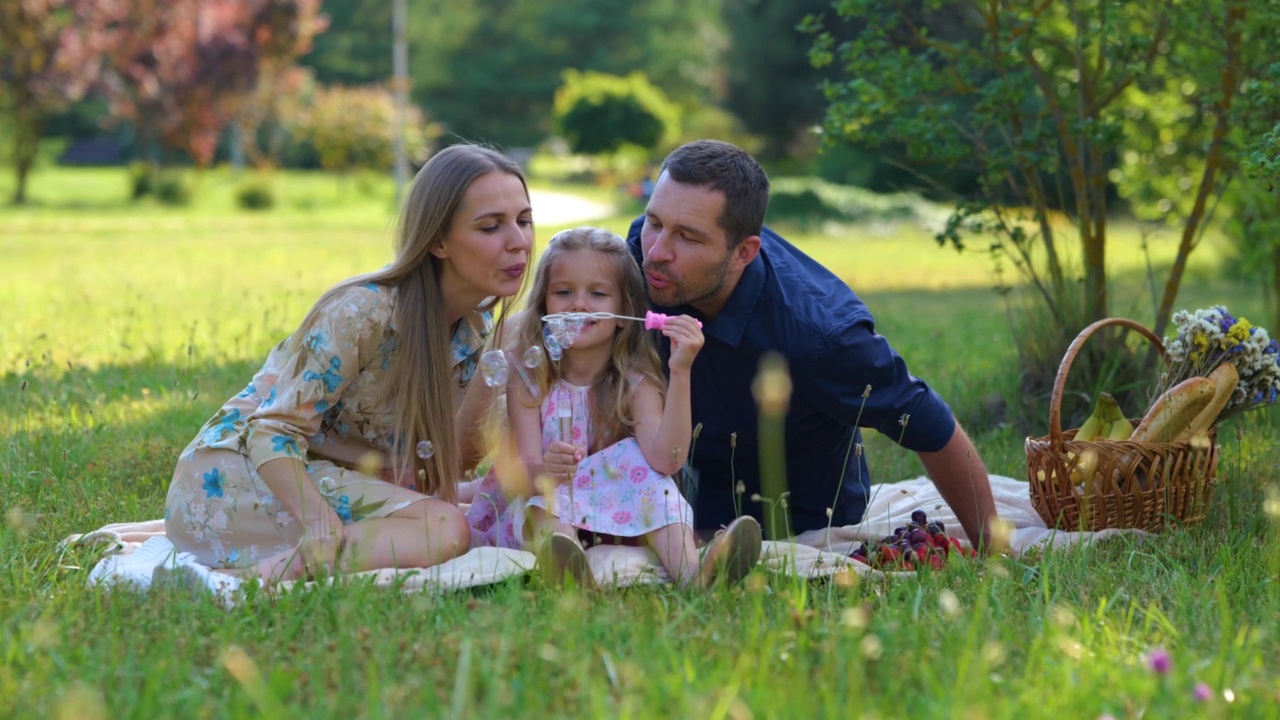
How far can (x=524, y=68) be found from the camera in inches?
2108

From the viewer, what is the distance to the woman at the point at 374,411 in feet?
12.0

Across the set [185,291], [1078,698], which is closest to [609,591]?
[1078,698]

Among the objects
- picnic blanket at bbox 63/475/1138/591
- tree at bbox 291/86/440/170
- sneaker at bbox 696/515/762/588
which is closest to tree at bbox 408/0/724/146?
tree at bbox 291/86/440/170

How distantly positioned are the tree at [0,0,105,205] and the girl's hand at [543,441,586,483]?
77.1 ft

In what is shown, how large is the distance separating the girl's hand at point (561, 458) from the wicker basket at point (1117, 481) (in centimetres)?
150

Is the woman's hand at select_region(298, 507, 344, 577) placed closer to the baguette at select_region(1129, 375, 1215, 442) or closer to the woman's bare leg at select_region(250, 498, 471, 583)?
the woman's bare leg at select_region(250, 498, 471, 583)

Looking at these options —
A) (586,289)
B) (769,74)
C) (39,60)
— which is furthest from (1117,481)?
(769,74)

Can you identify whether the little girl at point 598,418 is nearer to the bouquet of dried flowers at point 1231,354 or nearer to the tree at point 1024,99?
the bouquet of dried flowers at point 1231,354

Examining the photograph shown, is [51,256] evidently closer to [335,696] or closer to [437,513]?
[437,513]

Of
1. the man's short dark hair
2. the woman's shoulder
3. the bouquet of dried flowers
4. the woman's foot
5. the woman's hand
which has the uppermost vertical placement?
the man's short dark hair

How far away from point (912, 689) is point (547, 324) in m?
1.67

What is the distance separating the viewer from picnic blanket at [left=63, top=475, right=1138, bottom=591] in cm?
333

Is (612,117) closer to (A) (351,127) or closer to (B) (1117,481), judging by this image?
(A) (351,127)

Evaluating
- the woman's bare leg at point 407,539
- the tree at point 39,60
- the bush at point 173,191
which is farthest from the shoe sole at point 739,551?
the bush at point 173,191
